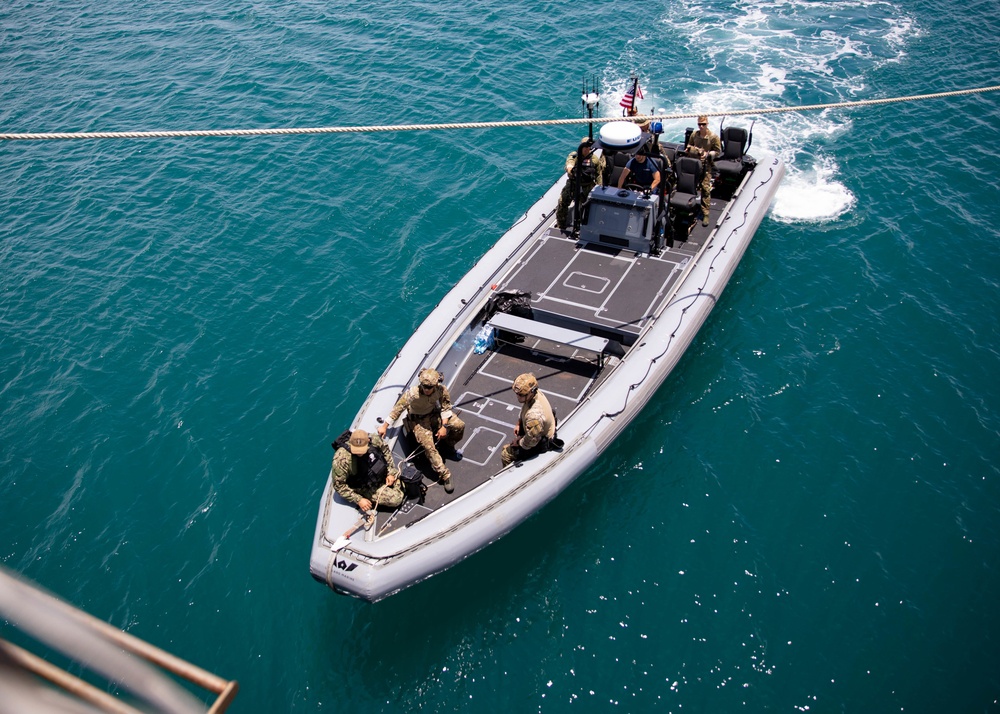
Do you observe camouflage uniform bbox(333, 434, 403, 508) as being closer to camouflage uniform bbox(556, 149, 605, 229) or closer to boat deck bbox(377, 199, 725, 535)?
boat deck bbox(377, 199, 725, 535)

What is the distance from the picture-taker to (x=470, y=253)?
20922mm

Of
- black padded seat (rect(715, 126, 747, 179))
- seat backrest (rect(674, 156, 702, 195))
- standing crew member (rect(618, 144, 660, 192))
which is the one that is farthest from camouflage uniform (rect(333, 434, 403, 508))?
black padded seat (rect(715, 126, 747, 179))

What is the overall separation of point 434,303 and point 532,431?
7.38 meters

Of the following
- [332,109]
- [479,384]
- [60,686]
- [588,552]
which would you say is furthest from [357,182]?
[60,686]

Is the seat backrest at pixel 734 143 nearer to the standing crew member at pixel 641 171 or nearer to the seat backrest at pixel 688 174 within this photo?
the seat backrest at pixel 688 174

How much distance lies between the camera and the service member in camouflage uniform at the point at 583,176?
693 inches

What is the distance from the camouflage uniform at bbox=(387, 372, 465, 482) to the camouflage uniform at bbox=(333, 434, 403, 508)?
64 cm

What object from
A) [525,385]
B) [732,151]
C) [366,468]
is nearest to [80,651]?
[366,468]

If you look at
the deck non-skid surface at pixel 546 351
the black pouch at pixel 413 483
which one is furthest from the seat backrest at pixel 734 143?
the black pouch at pixel 413 483

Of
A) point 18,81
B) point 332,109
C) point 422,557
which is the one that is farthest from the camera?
point 18,81

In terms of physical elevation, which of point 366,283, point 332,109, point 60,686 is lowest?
point 366,283

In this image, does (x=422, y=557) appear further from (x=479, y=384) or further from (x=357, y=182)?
(x=357, y=182)

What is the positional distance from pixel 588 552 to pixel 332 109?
1967 centimetres

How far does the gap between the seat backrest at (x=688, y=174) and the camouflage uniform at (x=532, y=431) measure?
8.56 m
